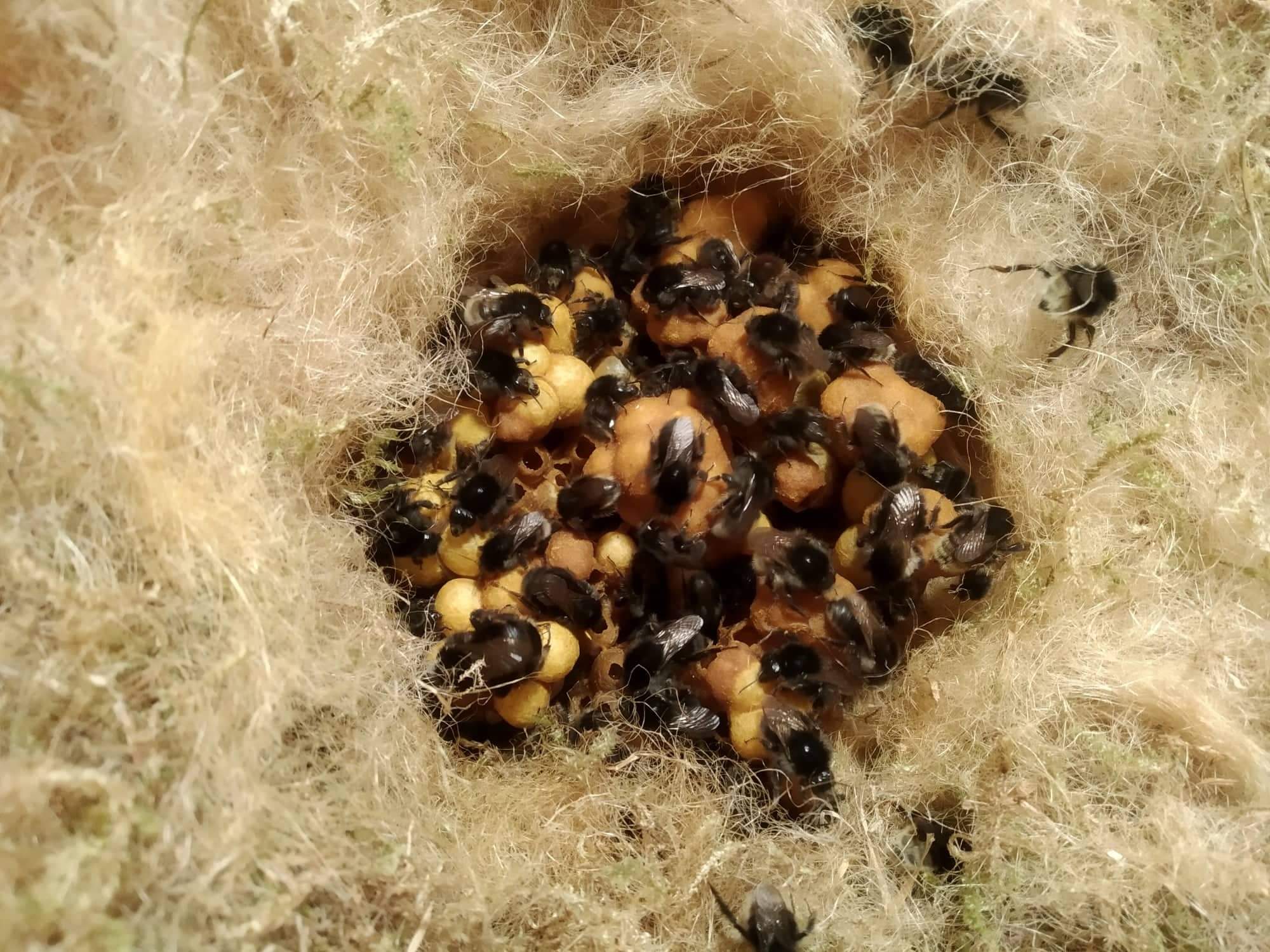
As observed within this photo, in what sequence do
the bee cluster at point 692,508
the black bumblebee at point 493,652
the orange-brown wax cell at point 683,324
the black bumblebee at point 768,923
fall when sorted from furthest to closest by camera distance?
the orange-brown wax cell at point 683,324 → the bee cluster at point 692,508 → the black bumblebee at point 493,652 → the black bumblebee at point 768,923

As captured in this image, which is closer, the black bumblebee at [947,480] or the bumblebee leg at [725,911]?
the bumblebee leg at [725,911]

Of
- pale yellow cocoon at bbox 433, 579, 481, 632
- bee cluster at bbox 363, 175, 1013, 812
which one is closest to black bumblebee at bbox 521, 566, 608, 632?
bee cluster at bbox 363, 175, 1013, 812

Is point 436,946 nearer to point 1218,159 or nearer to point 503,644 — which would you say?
point 503,644

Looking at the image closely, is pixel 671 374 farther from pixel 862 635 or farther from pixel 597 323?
pixel 862 635

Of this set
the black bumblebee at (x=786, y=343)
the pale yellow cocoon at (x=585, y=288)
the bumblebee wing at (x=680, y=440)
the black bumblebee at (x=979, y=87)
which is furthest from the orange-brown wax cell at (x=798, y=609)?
the black bumblebee at (x=979, y=87)

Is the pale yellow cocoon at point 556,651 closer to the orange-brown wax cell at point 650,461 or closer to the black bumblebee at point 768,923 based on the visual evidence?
the orange-brown wax cell at point 650,461

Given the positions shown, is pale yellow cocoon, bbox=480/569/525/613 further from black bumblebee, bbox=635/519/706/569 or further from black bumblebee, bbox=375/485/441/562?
black bumblebee, bbox=635/519/706/569

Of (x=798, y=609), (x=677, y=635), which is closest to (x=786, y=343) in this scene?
(x=798, y=609)
